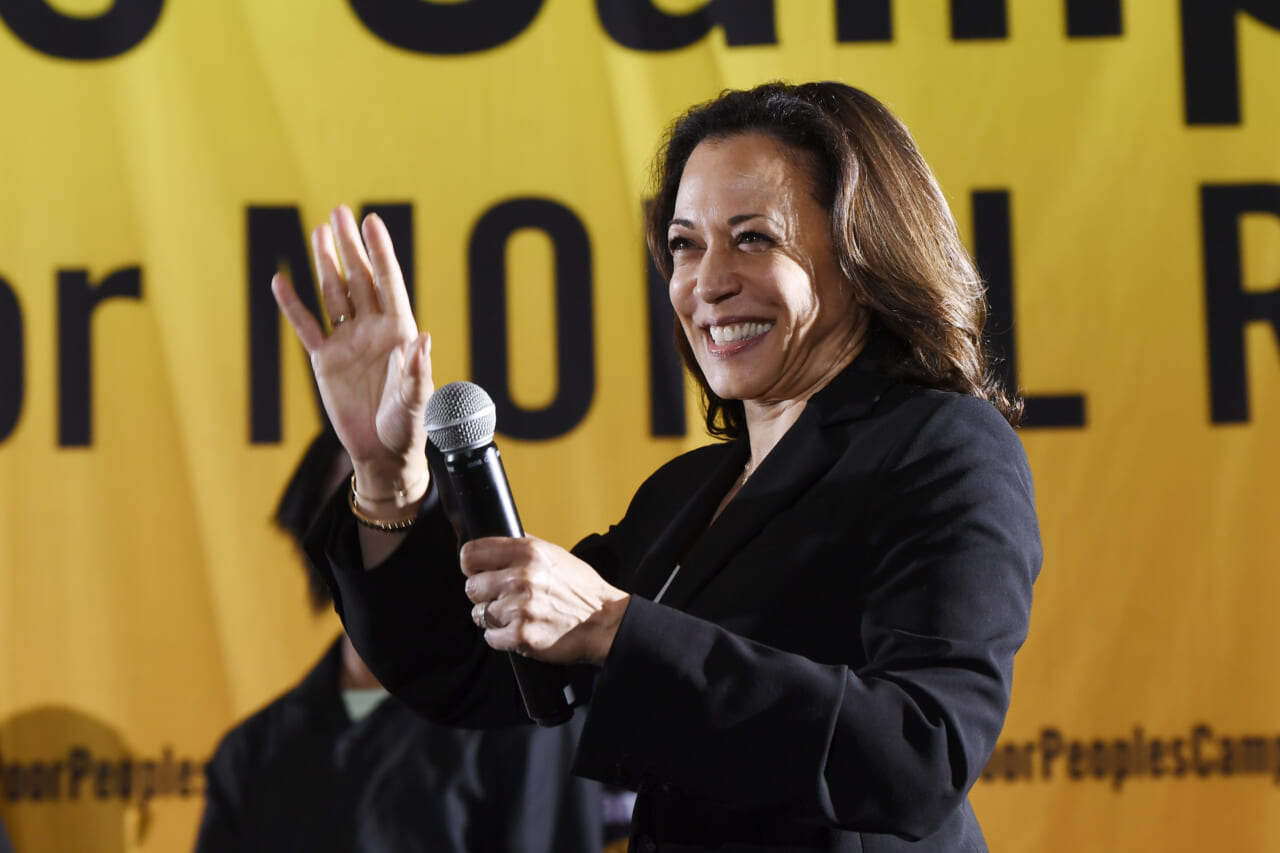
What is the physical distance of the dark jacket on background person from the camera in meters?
2.32

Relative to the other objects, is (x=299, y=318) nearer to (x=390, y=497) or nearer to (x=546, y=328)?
(x=390, y=497)

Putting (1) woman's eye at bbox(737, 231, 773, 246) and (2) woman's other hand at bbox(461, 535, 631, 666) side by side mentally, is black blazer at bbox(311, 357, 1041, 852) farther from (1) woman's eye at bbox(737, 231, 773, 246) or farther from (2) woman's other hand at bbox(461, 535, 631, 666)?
(1) woman's eye at bbox(737, 231, 773, 246)

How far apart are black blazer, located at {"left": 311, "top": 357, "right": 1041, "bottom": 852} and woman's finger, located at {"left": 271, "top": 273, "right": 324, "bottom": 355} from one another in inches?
6.9

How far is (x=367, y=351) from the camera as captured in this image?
1.18 metres

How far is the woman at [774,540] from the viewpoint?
0.87 meters

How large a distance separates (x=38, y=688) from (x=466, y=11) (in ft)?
5.53

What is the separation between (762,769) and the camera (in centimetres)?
86

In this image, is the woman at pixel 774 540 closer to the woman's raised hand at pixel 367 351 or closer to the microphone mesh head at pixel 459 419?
the woman's raised hand at pixel 367 351

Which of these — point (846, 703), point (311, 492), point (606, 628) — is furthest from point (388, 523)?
point (311, 492)

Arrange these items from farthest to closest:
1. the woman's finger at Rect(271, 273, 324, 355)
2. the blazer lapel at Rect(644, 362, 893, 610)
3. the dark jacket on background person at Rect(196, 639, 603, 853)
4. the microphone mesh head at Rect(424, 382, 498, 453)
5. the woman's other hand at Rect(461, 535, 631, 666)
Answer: the dark jacket on background person at Rect(196, 639, 603, 853), the woman's finger at Rect(271, 273, 324, 355), the blazer lapel at Rect(644, 362, 893, 610), the microphone mesh head at Rect(424, 382, 498, 453), the woman's other hand at Rect(461, 535, 631, 666)

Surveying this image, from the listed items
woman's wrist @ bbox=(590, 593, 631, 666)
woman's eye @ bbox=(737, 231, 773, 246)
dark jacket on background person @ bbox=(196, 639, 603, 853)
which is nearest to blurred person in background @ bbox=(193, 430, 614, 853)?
dark jacket on background person @ bbox=(196, 639, 603, 853)

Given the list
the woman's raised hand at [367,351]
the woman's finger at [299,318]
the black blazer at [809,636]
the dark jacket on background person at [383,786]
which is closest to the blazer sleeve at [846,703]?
the black blazer at [809,636]

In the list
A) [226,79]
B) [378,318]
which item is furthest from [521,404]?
[378,318]

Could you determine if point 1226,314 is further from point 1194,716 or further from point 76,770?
point 76,770
